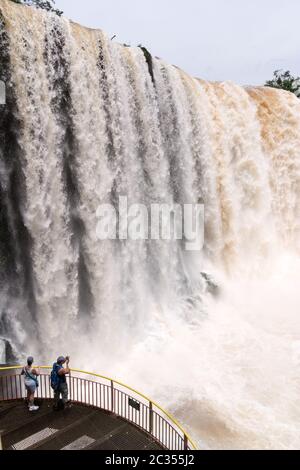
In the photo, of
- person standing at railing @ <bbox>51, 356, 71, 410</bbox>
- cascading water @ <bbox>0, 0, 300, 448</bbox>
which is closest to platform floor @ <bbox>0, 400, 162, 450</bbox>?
person standing at railing @ <bbox>51, 356, 71, 410</bbox>

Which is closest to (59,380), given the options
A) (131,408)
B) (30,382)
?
(30,382)

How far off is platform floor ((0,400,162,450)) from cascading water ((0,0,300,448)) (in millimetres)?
2966

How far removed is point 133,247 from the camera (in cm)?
1566

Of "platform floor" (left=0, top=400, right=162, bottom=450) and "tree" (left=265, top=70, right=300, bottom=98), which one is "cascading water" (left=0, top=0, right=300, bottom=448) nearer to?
"platform floor" (left=0, top=400, right=162, bottom=450)

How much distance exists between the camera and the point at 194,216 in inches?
724

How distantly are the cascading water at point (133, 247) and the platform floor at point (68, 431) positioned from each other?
2966 mm

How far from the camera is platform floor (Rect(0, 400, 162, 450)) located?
7.65m

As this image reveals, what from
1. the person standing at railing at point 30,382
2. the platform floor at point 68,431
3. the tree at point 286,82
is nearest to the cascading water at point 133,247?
the platform floor at point 68,431

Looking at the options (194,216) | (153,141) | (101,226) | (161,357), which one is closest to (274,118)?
(194,216)

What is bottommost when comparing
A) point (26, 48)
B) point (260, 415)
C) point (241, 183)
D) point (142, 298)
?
point (260, 415)

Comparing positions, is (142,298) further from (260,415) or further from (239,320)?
(260,415)

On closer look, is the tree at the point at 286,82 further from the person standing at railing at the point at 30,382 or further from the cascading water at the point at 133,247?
the person standing at railing at the point at 30,382

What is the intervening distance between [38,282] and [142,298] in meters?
4.56

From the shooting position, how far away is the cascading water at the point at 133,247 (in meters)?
11.6
